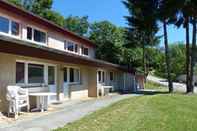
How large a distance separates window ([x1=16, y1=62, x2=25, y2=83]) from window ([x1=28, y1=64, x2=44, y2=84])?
621 millimetres

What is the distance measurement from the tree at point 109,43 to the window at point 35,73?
2253cm

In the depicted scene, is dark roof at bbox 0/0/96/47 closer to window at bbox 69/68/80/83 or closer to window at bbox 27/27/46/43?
window at bbox 27/27/46/43

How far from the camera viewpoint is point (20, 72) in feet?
49.1

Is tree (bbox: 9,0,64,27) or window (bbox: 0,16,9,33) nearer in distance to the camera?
window (bbox: 0,16,9,33)

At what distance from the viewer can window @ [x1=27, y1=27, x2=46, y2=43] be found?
1925 cm

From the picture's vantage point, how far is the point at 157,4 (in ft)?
104

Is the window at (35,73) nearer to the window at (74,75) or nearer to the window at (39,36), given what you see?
the window at (39,36)

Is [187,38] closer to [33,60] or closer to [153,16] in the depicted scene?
[153,16]

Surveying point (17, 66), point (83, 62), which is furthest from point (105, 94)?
point (17, 66)

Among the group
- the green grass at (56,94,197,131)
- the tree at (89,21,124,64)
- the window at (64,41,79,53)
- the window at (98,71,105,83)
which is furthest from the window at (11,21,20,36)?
the tree at (89,21,124,64)

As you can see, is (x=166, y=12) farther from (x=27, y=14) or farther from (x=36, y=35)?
(x=27, y=14)

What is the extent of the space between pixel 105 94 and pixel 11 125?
16782 millimetres

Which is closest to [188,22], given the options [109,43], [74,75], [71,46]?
[71,46]

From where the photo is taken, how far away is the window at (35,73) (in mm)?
15973
